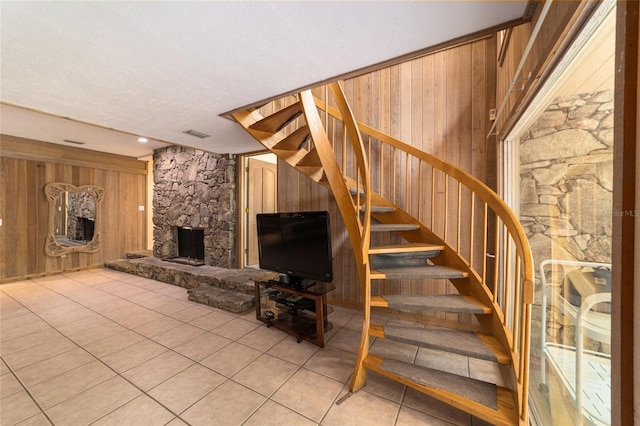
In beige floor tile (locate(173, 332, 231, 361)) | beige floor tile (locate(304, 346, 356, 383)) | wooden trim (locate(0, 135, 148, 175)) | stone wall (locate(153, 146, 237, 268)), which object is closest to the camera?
beige floor tile (locate(304, 346, 356, 383))

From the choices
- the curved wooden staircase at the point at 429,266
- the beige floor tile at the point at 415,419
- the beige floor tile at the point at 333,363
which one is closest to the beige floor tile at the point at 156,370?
the beige floor tile at the point at 333,363

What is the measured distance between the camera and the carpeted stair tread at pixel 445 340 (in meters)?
1.39

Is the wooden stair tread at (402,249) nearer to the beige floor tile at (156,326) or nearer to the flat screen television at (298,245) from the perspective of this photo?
the flat screen television at (298,245)

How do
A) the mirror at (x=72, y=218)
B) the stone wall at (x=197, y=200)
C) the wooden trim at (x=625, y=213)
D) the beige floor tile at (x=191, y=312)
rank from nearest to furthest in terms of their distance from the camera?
1. the wooden trim at (x=625, y=213)
2. the beige floor tile at (x=191, y=312)
3. the stone wall at (x=197, y=200)
4. the mirror at (x=72, y=218)

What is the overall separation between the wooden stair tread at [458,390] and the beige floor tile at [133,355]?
75.2 inches

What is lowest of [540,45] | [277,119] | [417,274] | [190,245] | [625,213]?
[190,245]

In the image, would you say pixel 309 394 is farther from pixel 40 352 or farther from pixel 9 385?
pixel 40 352

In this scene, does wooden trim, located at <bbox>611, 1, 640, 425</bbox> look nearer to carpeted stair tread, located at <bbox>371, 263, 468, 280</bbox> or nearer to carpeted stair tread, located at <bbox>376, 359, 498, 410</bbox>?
carpeted stair tread, located at <bbox>376, 359, 498, 410</bbox>

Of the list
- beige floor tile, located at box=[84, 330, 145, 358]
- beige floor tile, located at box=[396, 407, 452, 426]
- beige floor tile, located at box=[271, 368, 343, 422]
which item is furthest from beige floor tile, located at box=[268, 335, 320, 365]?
beige floor tile, located at box=[84, 330, 145, 358]

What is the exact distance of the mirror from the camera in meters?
4.33

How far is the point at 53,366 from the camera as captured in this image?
6.18ft

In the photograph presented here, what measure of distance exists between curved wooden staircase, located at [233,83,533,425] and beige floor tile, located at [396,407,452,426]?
0.19 metres

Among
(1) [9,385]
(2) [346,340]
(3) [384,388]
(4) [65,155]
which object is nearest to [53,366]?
(1) [9,385]

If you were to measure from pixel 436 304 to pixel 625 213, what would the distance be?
50.1 inches
